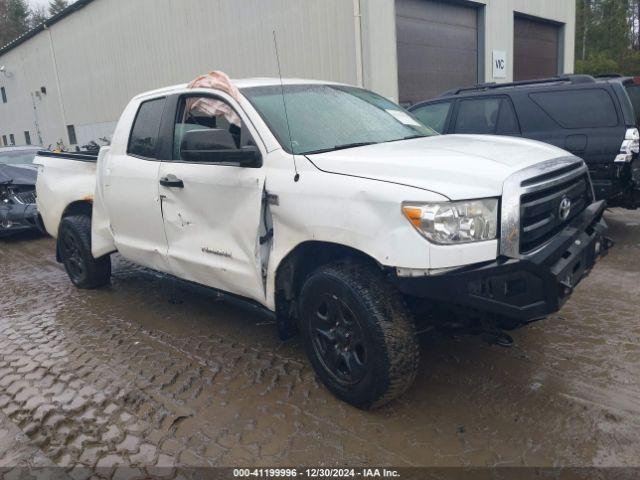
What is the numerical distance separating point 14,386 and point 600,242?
3.96m

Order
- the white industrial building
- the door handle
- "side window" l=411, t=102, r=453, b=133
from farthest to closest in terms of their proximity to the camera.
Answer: the white industrial building → "side window" l=411, t=102, r=453, b=133 → the door handle

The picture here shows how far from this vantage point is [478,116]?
7102 millimetres

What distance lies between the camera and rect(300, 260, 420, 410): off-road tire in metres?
2.78

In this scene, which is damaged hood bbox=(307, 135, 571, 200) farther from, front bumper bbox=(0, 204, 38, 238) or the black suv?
front bumper bbox=(0, 204, 38, 238)

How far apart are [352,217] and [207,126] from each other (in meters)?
1.70

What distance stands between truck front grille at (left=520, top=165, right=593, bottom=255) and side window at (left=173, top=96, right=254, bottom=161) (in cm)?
172

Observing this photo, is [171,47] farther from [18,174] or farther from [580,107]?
[580,107]

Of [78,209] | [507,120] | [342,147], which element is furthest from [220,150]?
[507,120]

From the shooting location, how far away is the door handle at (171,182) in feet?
12.6

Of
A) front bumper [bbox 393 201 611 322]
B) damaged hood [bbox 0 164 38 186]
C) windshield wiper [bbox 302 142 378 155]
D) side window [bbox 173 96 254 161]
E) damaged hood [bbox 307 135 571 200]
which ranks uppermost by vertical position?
side window [bbox 173 96 254 161]

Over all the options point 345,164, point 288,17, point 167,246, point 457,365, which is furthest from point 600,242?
point 288,17

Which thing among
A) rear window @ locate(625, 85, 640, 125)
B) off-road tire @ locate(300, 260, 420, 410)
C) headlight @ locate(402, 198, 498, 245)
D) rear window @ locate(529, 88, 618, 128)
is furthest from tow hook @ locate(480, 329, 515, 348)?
rear window @ locate(625, 85, 640, 125)

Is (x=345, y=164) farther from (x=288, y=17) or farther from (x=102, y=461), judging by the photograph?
(x=288, y=17)

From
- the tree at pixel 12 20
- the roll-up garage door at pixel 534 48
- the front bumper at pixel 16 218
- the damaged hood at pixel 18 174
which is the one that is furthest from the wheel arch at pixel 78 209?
the tree at pixel 12 20
